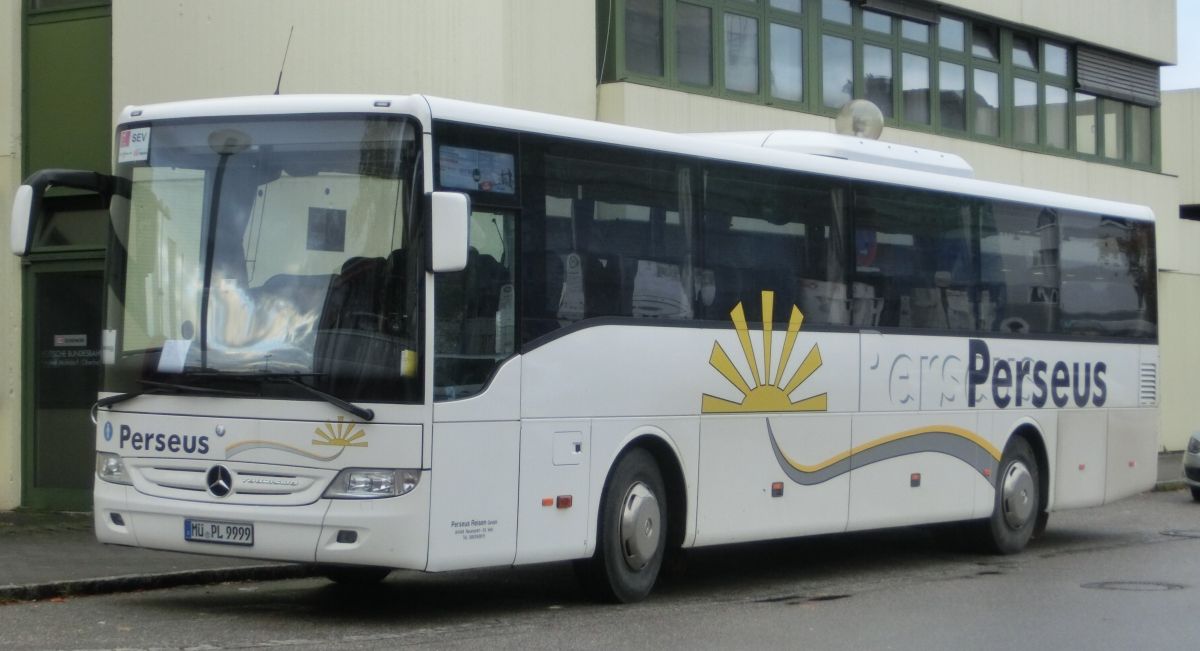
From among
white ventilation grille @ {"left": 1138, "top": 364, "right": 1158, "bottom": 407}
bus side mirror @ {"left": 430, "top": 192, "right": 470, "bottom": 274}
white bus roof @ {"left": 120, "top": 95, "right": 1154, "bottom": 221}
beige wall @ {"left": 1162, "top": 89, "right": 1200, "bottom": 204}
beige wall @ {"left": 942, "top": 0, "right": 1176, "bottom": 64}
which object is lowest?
white ventilation grille @ {"left": 1138, "top": 364, "right": 1158, "bottom": 407}

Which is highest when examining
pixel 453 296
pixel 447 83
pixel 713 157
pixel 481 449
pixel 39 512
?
pixel 447 83

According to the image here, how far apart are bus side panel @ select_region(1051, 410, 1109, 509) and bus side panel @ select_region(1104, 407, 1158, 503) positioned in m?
0.14

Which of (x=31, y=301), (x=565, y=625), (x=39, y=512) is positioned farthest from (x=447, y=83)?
(x=565, y=625)

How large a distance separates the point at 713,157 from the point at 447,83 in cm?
572

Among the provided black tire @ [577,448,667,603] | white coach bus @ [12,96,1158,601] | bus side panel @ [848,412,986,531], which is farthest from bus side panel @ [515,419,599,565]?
bus side panel @ [848,412,986,531]

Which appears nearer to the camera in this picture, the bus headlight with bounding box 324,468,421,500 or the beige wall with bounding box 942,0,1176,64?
the bus headlight with bounding box 324,468,421,500

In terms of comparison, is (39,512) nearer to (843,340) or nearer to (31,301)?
(31,301)

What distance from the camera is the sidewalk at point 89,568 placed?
11633mm

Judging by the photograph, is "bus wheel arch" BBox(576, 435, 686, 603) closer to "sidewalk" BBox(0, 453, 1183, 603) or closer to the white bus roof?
the white bus roof

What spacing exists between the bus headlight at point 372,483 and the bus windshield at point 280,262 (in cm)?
44

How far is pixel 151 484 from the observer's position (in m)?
10.2

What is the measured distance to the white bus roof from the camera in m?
9.91

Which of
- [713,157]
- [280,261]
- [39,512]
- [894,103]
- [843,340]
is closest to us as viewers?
[280,261]

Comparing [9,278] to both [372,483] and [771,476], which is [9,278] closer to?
[771,476]
